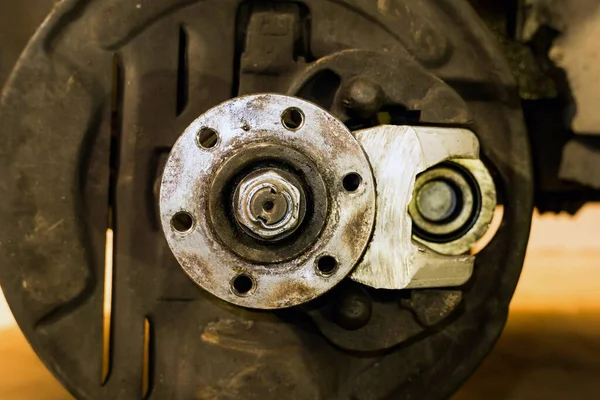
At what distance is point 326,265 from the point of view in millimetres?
623

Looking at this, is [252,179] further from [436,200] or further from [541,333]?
[541,333]

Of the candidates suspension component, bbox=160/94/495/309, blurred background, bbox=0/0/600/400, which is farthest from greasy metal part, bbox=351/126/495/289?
blurred background, bbox=0/0/600/400

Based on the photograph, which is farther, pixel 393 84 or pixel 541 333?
pixel 541 333

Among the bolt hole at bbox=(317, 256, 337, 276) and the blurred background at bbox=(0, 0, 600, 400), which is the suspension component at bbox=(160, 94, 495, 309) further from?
the blurred background at bbox=(0, 0, 600, 400)

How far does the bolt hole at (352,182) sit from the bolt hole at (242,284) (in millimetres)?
138

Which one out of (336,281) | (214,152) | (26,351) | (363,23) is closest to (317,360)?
(336,281)

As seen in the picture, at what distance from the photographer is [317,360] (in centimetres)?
69

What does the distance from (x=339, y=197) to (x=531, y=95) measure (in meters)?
0.34

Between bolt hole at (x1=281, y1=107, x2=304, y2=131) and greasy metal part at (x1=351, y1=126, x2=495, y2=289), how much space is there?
0.06 metres

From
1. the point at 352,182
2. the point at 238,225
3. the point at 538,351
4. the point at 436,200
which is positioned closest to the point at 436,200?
the point at 436,200

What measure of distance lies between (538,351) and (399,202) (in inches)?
27.6

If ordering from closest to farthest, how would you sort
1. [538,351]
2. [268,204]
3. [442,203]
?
[268,204] → [442,203] → [538,351]

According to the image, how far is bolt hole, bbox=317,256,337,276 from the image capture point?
615 millimetres

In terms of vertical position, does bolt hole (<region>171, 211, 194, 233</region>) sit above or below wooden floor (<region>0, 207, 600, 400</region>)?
above
